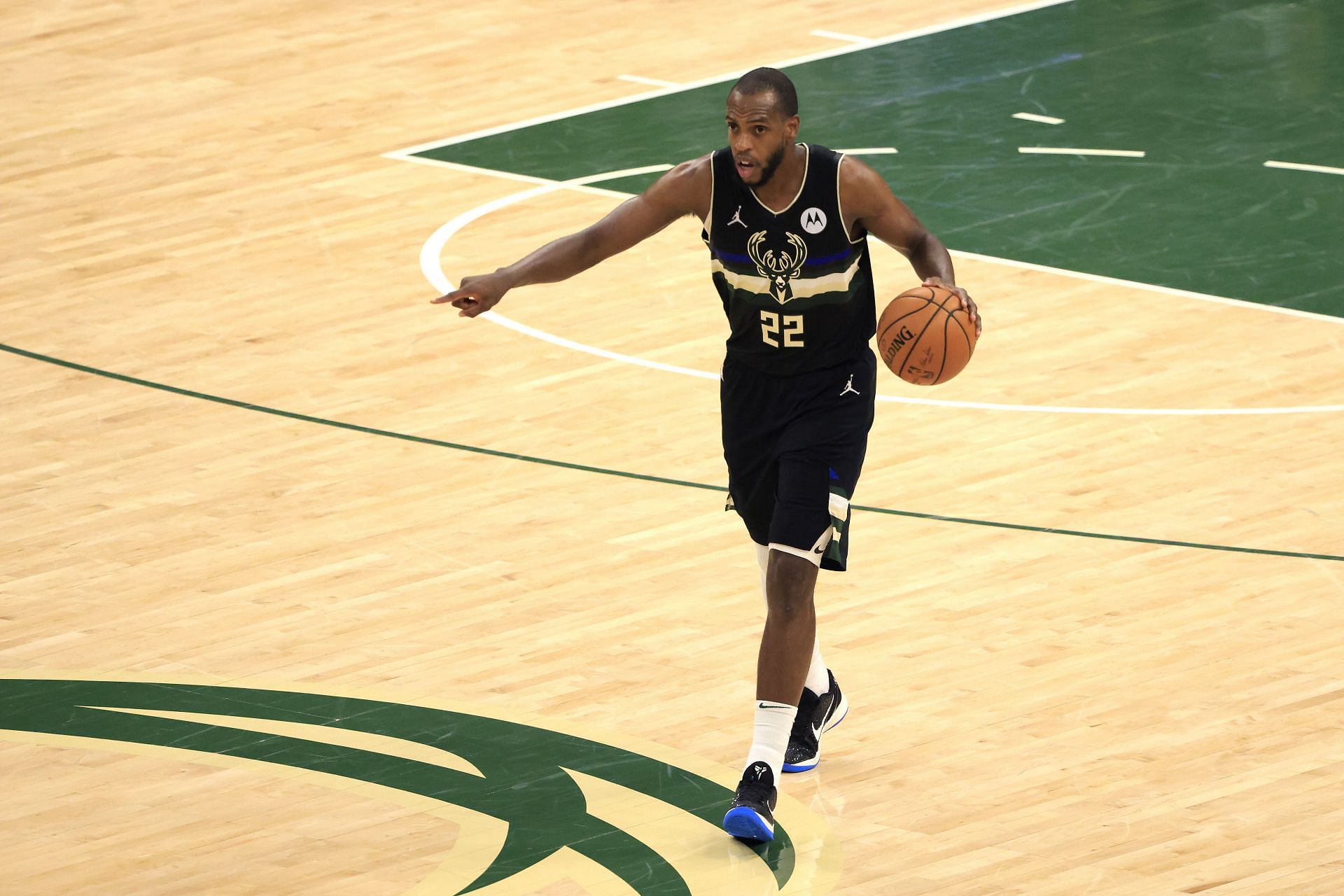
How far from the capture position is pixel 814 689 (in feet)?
26.0

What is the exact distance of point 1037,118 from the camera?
52.9ft

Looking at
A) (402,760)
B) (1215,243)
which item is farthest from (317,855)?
(1215,243)

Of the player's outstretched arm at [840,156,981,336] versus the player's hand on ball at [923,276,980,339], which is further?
the player's outstretched arm at [840,156,981,336]

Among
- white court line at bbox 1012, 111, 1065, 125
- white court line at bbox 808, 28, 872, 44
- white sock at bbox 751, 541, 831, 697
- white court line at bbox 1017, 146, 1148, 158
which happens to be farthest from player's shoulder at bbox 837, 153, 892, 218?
white court line at bbox 808, 28, 872, 44

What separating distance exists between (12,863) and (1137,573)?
4251 millimetres

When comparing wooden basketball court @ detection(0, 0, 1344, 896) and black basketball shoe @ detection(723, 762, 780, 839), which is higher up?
black basketball shoe @ detection(723, 762, 780, 839)

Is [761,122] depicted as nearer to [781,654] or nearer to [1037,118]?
[781,654]

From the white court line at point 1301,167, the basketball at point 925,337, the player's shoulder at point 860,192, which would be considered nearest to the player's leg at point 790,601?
the basketball at point 925,337

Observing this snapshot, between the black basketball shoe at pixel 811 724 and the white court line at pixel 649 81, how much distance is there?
9.91 m

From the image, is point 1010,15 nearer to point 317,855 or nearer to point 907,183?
point 907,183

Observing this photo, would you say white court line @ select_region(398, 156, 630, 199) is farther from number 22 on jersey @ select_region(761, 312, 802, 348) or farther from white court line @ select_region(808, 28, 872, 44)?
number 22 on jersey @ select_region(761, 312, 802, 348)

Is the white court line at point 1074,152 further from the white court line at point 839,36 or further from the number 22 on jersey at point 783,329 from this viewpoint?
the number 22 on jersey at point 783,329

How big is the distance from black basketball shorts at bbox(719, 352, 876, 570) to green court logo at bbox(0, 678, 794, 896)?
2.79 feet

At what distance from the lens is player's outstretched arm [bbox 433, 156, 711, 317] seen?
296 inches
